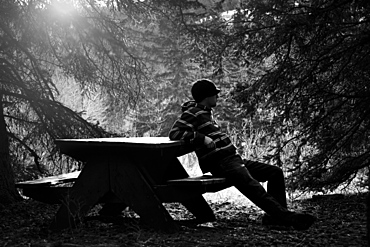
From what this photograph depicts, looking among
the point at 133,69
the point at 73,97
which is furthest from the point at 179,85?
the point at 133,69

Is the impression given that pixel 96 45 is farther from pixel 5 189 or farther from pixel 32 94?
pixel 5 189

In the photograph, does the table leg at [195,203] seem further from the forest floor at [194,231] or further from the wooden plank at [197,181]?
the wooden plank at [197,181]

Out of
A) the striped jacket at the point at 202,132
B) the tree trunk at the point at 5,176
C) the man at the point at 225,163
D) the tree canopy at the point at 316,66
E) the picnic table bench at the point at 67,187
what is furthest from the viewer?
the tree trunk at the point at 5,176

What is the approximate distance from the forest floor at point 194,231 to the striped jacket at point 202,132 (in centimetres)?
73

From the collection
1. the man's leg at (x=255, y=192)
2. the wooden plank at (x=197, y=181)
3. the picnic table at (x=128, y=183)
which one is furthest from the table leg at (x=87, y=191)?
the man's leg at (x=255, y=192)

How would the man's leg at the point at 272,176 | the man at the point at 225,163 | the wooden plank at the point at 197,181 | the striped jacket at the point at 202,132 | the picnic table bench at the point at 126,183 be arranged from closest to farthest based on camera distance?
the wooden plank at the point at 197,181 → the picnic table bench at the point at 126,183 → the man at the point at 225,163 → the striped jacket at the point at 202,132 → the man's leg at the point at 272,176

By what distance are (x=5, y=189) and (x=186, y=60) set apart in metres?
15.4

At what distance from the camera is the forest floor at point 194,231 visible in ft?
16.9

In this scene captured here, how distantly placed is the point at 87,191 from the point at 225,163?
1.39m

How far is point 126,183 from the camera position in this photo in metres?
5.67

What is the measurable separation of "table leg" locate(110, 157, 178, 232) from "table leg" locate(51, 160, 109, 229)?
10 centimetres

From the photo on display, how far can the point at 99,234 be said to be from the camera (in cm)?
568

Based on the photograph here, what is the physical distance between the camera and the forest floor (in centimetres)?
516

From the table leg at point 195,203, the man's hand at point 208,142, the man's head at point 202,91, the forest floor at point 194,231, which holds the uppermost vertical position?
the man's head at point 202,91
